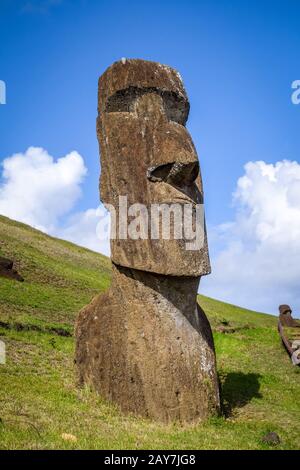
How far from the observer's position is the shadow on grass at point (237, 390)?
12223 millimetres

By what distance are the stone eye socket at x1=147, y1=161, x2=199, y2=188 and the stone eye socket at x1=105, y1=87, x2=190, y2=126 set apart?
1.49 m

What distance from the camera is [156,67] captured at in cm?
1160

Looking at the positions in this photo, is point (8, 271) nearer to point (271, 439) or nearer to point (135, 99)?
point (135, 99)

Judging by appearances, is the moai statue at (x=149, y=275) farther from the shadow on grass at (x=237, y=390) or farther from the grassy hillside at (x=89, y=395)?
the shadow on grass at (x=237, y=390)

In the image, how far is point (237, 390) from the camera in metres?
13.8

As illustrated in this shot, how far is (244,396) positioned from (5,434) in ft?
22.5

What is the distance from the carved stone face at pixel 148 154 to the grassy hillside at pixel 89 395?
115 inches

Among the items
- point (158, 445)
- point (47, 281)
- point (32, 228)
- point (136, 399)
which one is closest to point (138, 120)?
point (136, 399)

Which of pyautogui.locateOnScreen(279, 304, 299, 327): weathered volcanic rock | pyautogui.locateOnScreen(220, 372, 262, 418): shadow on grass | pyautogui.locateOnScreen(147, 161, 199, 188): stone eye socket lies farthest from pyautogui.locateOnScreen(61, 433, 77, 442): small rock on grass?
pyautogui.locateOnScreen(279, 304, 299, 327): weathered volcanic rock

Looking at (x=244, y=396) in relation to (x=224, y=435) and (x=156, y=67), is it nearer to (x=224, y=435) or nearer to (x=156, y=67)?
(x=224, y=435)

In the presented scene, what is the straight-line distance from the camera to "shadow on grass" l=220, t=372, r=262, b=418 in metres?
12.2

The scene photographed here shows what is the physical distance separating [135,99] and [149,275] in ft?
12.1
